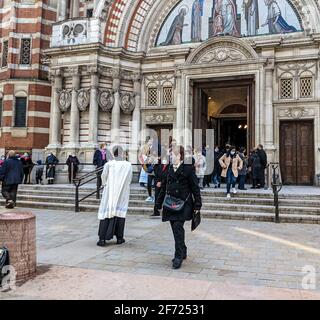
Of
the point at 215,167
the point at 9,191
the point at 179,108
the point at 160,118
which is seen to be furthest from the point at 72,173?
the point at 215,167

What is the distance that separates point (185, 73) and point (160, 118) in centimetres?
233

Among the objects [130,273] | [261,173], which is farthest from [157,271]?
[261,173]

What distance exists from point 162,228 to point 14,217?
4.23m

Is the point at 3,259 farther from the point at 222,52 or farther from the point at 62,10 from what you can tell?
the point at 62,10

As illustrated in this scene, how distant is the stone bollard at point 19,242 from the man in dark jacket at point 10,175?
666 cm

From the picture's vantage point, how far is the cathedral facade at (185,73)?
14.9 m

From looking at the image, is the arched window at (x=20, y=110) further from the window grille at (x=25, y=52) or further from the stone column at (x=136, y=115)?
the stone column at (x=136, y=115)

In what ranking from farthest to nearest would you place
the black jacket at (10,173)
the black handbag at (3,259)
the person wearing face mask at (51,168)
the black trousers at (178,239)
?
the person wearing face mask at (51,168) < the black jacket at (10,173) < the black trousers at (178,239) < the black handbag at (3,259)

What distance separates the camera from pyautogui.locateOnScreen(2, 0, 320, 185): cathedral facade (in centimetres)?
1491

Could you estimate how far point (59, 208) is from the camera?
1153 cm

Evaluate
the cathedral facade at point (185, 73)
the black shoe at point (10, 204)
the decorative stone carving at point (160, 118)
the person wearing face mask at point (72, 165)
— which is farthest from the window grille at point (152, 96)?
the black shoe at point (10, 204)

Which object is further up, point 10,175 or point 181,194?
point 10,175

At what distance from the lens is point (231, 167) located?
446 inches

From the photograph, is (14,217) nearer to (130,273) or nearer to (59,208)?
(130,273)
